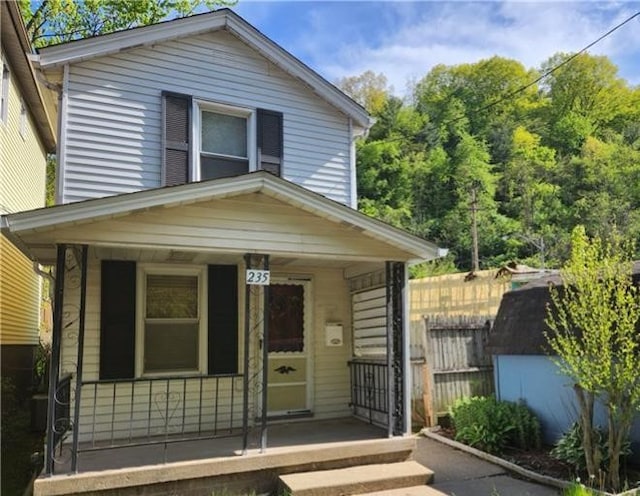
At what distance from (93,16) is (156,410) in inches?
593

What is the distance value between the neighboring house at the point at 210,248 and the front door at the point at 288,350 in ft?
0.07

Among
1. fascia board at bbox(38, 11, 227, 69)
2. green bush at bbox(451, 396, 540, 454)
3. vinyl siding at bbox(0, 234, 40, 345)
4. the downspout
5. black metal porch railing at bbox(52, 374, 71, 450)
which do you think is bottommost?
green bush at bbox(451, 396, 540, 454)

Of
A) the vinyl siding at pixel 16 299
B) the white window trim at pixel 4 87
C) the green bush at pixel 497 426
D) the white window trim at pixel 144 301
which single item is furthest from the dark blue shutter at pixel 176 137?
the green bush at pixel 497 426

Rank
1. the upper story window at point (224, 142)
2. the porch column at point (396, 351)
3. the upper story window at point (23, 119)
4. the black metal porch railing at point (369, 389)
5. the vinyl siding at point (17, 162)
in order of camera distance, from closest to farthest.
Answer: the porch column at point (396, 351)
the black metal porch railing at point (369, 389)
the upper story window at point (224, 142)
the vinyl siding at point (17, 162)
the upper story window at point (23, 119)

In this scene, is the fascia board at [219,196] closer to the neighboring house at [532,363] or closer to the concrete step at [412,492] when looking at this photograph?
the neighboring house at [532,363]

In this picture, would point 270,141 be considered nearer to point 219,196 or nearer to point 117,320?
point 219,196

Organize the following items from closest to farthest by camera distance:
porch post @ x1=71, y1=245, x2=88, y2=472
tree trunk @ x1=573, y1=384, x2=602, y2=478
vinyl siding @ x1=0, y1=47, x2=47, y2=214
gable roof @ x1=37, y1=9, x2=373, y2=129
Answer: porch post @ x1=71, y1=245, x2=88, y2=472, tree trunk @ x1=573, y1=384, x2=602, y2=478, gable roof @ x1=37, y1=9, x2=373, y2=129, vinyl siding @ x1=0, y1=47, x2=47, y2=214

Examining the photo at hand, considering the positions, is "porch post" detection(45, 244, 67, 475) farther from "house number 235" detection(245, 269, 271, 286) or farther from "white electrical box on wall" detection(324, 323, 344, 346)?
"white electrical box on wall" detection(324, 323, 344, 346)

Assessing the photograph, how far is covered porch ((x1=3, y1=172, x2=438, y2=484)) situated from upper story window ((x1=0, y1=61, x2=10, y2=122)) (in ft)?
12.2

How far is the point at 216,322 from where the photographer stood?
705cm

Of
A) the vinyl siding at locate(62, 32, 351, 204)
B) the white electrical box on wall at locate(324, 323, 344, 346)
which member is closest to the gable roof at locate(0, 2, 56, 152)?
Result: the vinyl siding at locate(62, 32, 351, 204)

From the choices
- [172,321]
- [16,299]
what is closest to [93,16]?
[16,299]

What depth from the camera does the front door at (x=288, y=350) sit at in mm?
7547

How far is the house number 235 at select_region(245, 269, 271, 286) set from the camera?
5.60m
